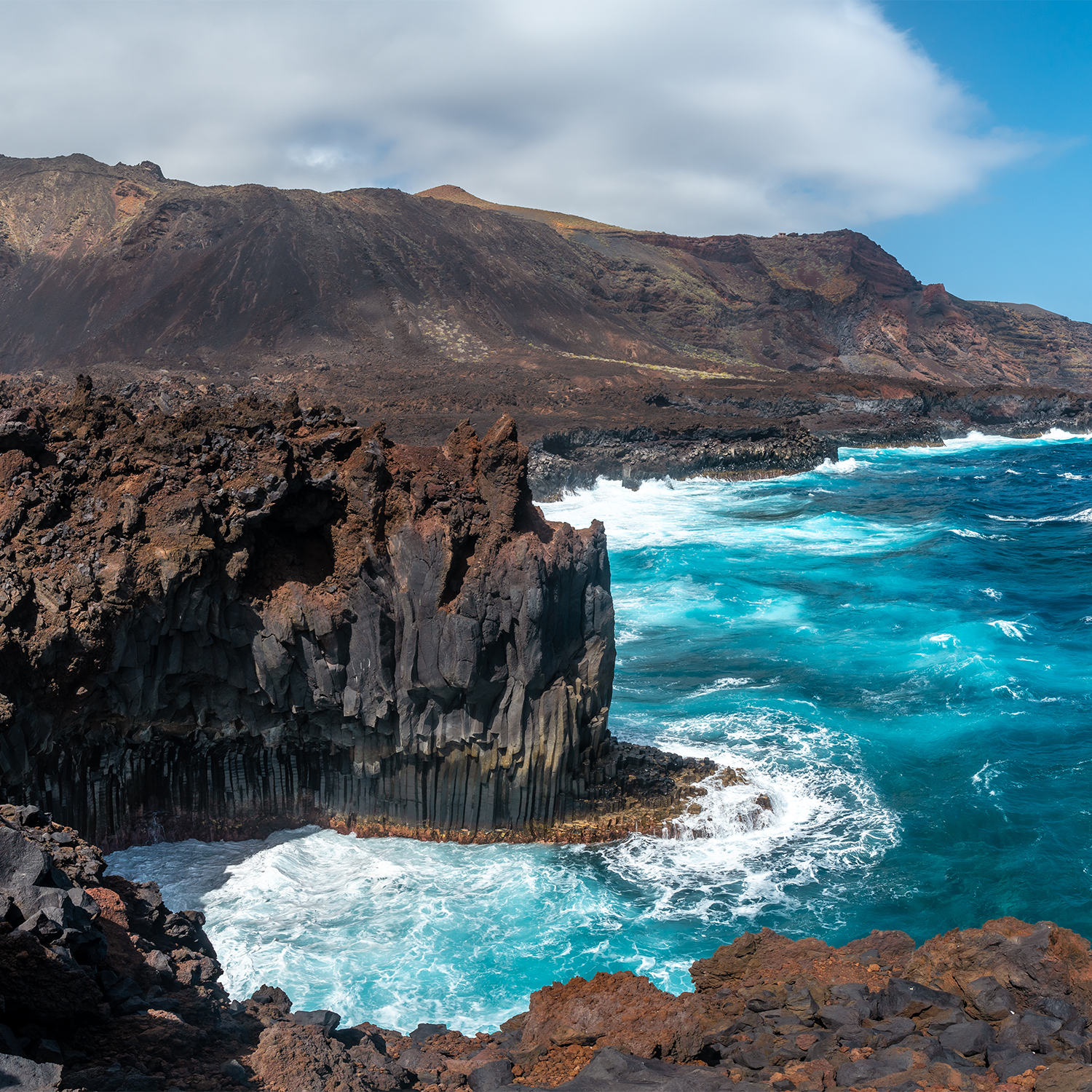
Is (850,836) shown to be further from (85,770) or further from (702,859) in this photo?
(85,770)

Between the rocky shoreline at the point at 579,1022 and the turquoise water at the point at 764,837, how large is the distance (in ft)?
8.73

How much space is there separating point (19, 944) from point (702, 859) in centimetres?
1050

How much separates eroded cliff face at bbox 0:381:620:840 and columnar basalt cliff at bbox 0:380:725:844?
1.4 inches

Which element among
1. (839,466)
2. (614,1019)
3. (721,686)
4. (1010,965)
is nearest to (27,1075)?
(614,1019)

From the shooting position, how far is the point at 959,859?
14.6m

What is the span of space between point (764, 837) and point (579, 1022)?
7777mm

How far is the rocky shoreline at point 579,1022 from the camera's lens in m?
6.68

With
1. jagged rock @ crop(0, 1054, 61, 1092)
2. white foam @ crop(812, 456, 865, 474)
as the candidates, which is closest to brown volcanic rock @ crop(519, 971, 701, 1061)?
jagged rock @ crop(0, 1054, 61, 1092)

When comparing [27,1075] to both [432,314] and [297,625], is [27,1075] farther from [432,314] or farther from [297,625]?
[432,314]

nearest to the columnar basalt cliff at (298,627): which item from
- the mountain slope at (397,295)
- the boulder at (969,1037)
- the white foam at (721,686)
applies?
the white foam at (721,686)

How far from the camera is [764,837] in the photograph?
15.3 m

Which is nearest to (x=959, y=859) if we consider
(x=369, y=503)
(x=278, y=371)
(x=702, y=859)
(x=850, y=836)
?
(x=850, y=836)

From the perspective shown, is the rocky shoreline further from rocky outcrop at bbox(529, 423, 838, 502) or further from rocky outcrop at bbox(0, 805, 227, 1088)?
rocky outcrop at bbox(529, 423, 838, 502)

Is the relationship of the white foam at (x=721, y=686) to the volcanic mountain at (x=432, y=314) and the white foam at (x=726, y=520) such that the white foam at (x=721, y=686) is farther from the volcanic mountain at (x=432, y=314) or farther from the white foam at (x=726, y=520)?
the volcanic mountain at (x=432, y=314)
